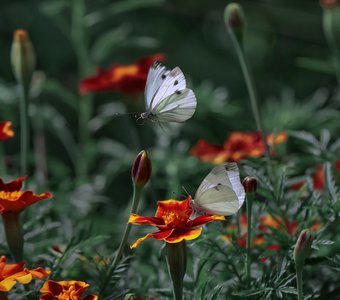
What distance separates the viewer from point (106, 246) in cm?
111

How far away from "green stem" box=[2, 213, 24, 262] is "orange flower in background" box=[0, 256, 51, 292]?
62 mm

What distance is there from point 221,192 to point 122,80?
0.53 m

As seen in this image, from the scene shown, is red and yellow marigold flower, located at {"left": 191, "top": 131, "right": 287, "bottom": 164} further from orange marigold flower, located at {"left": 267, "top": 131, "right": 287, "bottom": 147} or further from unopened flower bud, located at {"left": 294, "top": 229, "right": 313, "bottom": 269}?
unopened flower bud, located at {"left": 294, "top": 229, "right": 313, "bottom": 269}

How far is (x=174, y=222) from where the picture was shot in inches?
29.8

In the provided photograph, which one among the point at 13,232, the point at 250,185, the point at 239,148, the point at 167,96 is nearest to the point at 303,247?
the point at 250,185

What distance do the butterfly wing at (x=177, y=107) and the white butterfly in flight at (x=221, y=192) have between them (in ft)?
0.23

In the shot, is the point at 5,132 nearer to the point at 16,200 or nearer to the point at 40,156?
the point at 16,200

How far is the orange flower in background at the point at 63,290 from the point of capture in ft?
2.36

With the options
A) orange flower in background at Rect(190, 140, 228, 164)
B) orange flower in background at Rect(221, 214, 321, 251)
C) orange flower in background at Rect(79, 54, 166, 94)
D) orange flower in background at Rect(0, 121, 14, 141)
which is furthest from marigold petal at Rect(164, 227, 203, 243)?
orange flower in background at Rect(79, 54, 166, 94)

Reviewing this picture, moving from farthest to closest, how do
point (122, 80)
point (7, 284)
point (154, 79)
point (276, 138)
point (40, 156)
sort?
point (40, 156) < point (122, 80) < point (276, 138) < point (154, 79) < point (7, 284)

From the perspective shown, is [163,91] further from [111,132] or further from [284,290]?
[111,132]

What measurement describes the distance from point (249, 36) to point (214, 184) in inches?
71.8

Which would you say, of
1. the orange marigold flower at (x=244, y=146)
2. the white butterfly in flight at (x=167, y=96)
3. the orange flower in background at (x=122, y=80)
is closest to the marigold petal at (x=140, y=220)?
the white butterfly in flight at (x=167, y=96)

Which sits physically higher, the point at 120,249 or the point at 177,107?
the point at 177,107
